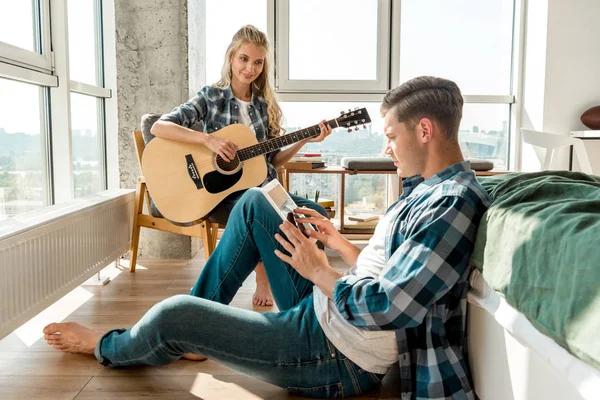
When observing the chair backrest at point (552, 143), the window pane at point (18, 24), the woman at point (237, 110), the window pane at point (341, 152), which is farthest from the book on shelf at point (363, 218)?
the window pane at point (18, 24)

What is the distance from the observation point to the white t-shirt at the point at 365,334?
1313mm

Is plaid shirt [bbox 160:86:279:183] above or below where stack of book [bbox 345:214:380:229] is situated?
above

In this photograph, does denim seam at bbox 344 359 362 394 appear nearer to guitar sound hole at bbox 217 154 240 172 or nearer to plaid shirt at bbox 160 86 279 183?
guitar sound hole at bbox 217 154 240 172

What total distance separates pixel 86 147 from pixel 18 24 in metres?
0.92

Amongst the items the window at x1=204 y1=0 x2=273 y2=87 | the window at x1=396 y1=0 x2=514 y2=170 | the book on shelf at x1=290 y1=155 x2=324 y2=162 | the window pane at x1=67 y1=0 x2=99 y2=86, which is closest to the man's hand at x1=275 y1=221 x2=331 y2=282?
the window pane at x1=67 y1=0 x2=99 y2=86

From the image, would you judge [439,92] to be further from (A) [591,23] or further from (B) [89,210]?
(A) [591,23]

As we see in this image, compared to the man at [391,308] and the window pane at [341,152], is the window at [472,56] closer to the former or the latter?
the window pane at [341,152]

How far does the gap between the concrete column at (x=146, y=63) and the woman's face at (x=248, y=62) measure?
0.76 m

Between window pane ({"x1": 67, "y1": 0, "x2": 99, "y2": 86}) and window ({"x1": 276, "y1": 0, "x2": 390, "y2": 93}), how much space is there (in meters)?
1.34

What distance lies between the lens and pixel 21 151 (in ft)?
8.55

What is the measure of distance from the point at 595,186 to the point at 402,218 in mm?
404

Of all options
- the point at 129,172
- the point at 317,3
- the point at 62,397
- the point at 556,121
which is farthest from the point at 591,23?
the point at 62,397

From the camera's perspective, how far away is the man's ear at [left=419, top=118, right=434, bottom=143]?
1.33 m

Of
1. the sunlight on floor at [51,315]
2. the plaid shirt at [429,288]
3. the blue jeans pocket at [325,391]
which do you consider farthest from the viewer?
the sunlight on floor at [51,315]
